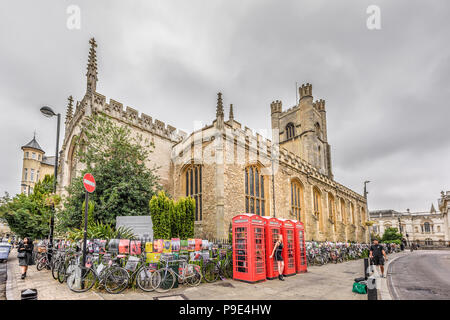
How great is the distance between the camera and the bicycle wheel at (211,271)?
8309 millimetres

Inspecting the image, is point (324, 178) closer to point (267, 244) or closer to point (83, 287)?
point (267, 244)

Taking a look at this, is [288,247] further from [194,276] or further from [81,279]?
[81,279]

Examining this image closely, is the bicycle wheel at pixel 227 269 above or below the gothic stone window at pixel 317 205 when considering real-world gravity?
below

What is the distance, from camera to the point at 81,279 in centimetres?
651

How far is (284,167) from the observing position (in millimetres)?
19172

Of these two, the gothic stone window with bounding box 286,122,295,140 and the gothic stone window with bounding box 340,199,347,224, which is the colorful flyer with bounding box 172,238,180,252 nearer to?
the gothic stone window with bounding box 340,199,347,224

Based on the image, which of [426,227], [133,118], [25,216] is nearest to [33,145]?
[25,216]

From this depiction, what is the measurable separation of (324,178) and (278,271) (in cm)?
1927

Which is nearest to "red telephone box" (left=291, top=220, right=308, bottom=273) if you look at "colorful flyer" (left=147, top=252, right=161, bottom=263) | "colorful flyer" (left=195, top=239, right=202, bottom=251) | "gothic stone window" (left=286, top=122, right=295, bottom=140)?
"colorful flyer" (left=195, top=239, right=202, bottom=251)

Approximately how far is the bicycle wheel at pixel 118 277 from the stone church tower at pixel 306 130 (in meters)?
29.6

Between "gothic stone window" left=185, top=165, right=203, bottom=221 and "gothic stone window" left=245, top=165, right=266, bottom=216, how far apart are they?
2920mm

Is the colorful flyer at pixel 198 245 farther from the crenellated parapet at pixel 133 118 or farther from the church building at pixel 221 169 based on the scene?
the crenellated parapet at pixel 133 118

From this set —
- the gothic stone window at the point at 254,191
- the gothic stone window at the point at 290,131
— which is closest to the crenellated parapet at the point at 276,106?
the gothic stone window at the point at 290,131
